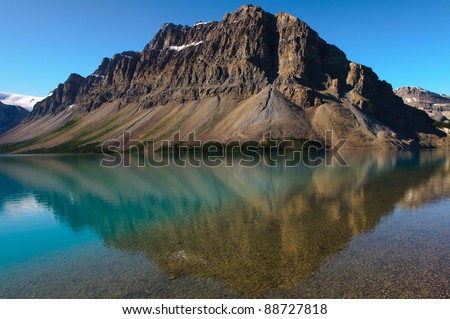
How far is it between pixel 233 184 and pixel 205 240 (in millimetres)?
35536

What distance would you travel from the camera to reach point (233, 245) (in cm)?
2725

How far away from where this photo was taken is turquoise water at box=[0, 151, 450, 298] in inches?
781

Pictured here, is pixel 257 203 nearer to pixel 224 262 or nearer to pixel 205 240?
pixel 205 240

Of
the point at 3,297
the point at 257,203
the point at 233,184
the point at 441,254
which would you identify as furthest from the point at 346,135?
the point at 3,297

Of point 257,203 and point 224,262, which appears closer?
point 224,262

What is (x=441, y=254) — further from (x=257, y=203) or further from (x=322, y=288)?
(x=257, y=203)

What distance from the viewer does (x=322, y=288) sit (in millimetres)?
19094

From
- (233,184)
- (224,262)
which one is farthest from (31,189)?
(224,262)

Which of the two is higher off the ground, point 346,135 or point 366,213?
point 346,135

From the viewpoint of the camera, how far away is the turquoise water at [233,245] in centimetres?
1984

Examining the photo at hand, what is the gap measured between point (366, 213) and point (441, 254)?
13168 millimetres
